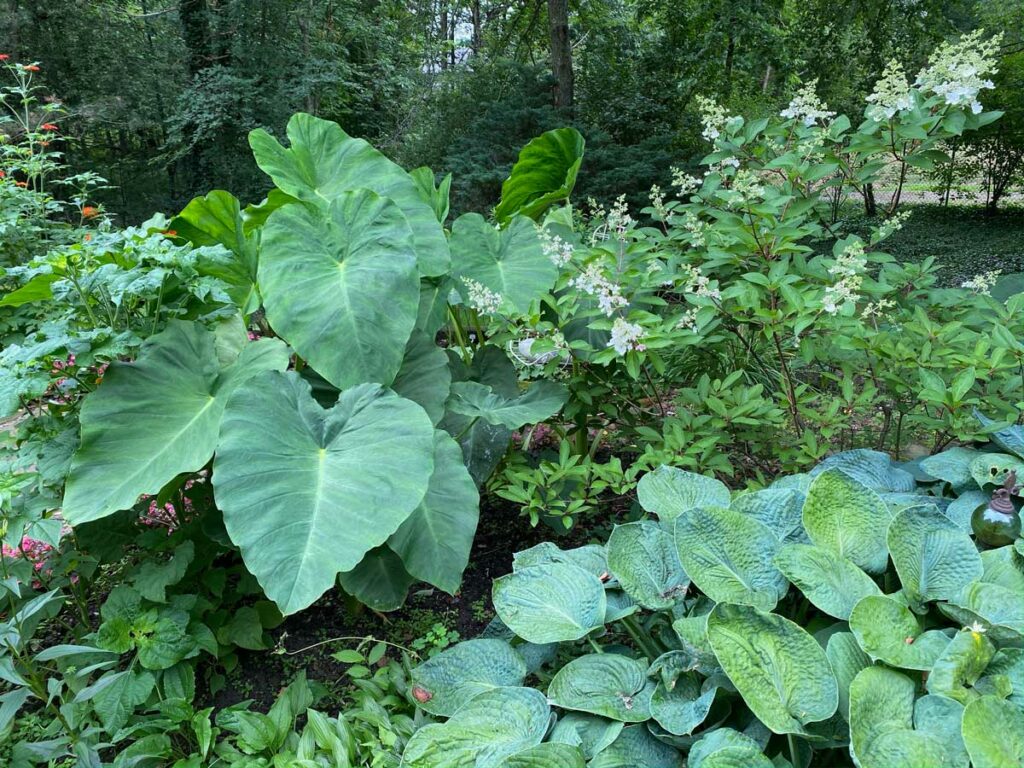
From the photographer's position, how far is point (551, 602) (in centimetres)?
124

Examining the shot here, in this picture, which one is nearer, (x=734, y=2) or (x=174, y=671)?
(x=174, y=671)

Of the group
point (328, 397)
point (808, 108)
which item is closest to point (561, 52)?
point (808, 108)

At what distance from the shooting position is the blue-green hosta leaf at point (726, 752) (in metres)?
0.88

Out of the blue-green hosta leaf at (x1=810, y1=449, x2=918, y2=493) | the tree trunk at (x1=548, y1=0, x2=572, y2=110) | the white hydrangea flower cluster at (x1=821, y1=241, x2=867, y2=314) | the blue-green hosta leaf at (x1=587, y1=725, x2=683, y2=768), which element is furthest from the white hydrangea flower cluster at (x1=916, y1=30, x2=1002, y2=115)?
the tree trunk at (x1=548, y1=0, x2=572, y2=110)

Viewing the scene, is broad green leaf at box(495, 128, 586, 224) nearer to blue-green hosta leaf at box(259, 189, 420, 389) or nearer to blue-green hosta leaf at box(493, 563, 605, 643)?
blue-green hosta leaf at box(259, 189, 420, 389)

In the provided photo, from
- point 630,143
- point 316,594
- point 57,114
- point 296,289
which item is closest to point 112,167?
point 57,114

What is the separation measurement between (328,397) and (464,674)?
32.0 inches

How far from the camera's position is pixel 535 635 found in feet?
3.85

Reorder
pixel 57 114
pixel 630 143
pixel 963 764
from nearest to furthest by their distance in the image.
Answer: pixel 963 764 → pixel 57 114 → pixel 630 143

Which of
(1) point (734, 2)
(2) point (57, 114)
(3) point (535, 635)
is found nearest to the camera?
(3) point (535, 635)

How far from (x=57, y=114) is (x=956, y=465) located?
6740mm

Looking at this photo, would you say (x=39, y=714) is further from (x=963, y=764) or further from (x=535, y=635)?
(x=963, y=764)

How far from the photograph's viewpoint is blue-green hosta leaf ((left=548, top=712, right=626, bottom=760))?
103cm

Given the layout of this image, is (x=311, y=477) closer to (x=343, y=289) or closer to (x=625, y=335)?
(x=343, y=289)
